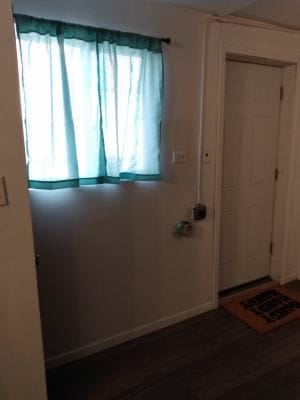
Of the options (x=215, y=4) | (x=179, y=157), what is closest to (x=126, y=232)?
(x=179, y=157)

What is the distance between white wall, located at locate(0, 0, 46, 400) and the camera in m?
1.05

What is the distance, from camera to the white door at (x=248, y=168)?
2.55 m

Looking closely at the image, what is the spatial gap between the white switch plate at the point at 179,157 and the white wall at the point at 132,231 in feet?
0.13

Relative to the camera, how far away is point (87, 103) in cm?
170

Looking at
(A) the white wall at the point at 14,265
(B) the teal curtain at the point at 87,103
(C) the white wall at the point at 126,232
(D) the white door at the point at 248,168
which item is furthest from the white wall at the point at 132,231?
(A) the white wall at the point at 14,265

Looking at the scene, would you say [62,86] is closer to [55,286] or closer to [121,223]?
[121,223]

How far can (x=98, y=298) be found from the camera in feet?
6.61

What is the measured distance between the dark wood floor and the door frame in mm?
489

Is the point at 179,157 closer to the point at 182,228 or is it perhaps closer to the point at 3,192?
the point at 182,228

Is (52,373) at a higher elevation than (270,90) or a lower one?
lower

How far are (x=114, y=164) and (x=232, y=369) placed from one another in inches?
59.1

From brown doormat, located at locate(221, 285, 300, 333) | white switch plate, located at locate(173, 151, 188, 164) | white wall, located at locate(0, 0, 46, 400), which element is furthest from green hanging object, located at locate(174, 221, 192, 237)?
white wall, located at locate(0, 0, 46, 400)

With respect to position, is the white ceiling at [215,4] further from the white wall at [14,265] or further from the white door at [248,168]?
the white wall at [14,265]

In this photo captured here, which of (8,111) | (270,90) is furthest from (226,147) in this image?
(8,111)
